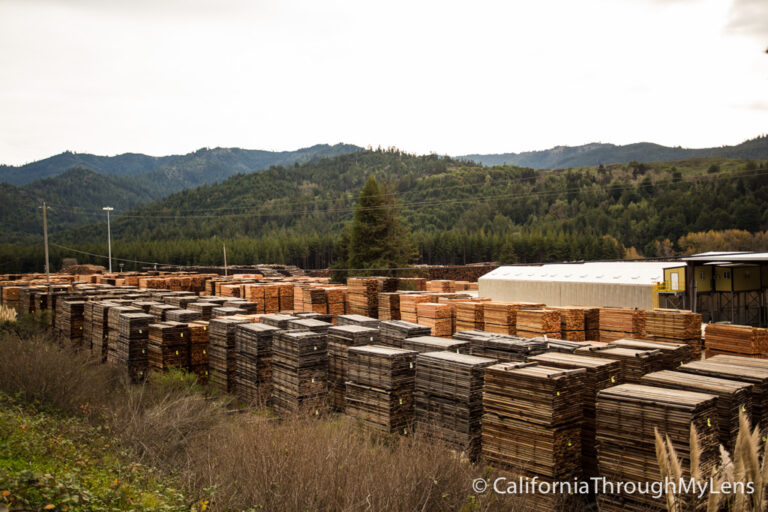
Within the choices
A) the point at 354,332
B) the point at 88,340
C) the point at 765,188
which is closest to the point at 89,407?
the point at 354,332

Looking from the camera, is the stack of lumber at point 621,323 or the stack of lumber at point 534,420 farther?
the stack of lumber at point 621,323

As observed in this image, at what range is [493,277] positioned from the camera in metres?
32.2

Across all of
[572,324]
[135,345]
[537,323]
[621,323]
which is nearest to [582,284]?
[621,323]

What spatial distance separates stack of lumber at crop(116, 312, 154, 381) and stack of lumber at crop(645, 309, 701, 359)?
1617 centimetres

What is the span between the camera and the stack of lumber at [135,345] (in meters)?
16.0

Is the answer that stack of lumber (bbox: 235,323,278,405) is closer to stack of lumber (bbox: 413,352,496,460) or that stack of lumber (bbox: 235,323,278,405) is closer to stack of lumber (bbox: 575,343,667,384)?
stack of lumber (bbox: 413,352,496,460)

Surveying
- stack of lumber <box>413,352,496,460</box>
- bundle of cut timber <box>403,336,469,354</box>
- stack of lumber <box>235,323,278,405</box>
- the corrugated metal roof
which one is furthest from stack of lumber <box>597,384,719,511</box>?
the corrugated metal roof

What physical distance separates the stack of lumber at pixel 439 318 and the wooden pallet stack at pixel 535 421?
12.3 metres

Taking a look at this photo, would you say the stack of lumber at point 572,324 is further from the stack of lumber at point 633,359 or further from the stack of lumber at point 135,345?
the stack of lumber at point 135,345

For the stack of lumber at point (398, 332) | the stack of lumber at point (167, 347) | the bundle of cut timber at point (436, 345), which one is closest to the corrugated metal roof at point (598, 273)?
the stack of lumber at point (398, 332)

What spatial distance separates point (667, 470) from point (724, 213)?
5056 inches

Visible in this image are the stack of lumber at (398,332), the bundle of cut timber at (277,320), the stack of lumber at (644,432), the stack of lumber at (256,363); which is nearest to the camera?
the stack of lumber at (644,432)

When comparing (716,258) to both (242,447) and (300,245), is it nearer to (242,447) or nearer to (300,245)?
(242,447)

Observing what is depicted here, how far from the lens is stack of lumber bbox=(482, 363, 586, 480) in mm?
7742
